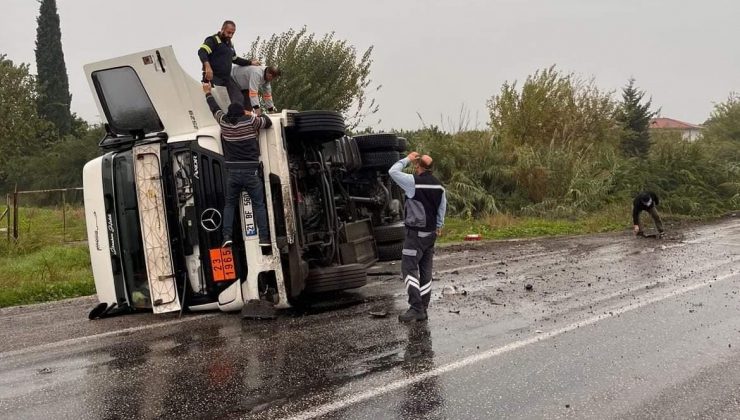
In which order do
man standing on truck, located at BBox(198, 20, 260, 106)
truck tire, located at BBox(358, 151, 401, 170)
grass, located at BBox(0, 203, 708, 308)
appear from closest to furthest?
man standing on truck, located at BBox(198, 20, 260, 106)
truck tire, located at BBox(358, 151, 401, 170)
grass, located at BBox(0, 203, 708, 308)

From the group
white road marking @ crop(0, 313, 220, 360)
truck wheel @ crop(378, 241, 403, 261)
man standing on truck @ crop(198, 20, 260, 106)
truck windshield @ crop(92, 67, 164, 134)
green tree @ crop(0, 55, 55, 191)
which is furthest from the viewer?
green tree @ crop(0, 55, 55, 191)

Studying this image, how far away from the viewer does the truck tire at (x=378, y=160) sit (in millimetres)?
8023

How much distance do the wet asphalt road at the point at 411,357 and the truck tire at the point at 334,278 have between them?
263 millimetres

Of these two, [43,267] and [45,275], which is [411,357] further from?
[43,267]

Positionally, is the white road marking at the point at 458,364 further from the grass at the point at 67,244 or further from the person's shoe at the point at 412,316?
the grass at the point at 67,244

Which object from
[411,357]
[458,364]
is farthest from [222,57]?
[458,364]

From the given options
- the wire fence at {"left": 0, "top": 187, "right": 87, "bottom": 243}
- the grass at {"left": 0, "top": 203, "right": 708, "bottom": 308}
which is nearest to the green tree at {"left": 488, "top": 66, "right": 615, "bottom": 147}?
the grass at {"left": 0, "top": 203, "right": 708, "bottom": 308}

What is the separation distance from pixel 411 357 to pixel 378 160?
3.68 m

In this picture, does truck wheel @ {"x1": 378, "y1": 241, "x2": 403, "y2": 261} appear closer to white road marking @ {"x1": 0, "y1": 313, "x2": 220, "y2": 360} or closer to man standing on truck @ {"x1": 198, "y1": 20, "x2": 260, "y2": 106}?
white road marking @ {"x1": 0, "y1": 313, "x2": 220, "y2": 360}

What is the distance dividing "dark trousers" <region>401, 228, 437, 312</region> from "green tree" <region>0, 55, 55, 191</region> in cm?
3191

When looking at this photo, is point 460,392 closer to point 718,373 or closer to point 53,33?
point 718,373

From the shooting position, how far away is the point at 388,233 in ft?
25.7

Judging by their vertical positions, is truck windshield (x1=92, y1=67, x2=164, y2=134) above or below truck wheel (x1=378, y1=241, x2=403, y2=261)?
above

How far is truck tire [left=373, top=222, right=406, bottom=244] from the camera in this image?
7775mm
